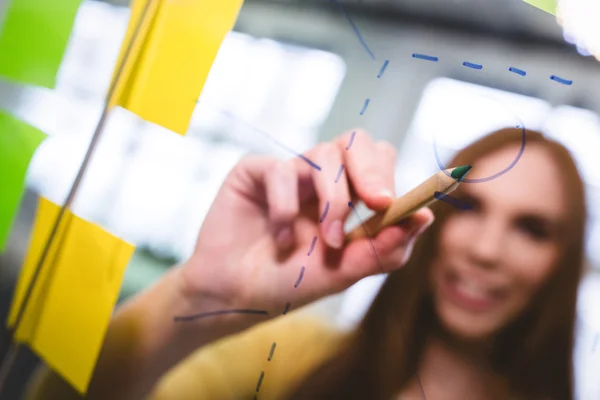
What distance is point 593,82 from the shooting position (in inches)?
11.5

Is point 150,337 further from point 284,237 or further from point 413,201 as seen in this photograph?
point 413,201

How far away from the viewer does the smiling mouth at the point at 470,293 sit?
0.29 meters

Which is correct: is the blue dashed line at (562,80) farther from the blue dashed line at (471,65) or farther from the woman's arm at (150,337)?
the woman's arm at (150,337)

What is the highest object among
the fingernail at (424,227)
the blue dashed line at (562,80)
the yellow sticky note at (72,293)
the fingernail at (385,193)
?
the blue dashed line at (562,80)

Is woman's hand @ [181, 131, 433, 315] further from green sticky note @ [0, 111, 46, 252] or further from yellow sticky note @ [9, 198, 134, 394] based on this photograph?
green sticky note @ [0, 111, 46, 252]

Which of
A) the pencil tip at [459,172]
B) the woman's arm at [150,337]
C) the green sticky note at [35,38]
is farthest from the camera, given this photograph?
the green sticky note at [35,38]

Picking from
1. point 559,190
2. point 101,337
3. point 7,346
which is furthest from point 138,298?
point 559,190

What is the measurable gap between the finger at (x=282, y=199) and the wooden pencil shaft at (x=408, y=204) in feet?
0.17

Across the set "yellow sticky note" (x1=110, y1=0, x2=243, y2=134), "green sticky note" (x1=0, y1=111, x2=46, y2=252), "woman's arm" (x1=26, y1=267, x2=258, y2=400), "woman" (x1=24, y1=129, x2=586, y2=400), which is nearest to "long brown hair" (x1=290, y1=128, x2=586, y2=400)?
"woman" (x1=24, y1=129, x2=586, y2=400)

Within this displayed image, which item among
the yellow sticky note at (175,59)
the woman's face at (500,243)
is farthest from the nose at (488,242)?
the yellow sticky note at (175,59)

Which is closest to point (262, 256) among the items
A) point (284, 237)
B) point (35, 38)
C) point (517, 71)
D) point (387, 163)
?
point (284, 237)

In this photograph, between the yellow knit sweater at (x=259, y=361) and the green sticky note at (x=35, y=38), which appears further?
the green sticky note at (x=35, y=38)

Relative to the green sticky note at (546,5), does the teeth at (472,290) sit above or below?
below

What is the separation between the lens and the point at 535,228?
11.2 inches
